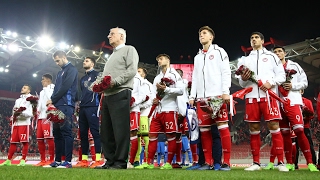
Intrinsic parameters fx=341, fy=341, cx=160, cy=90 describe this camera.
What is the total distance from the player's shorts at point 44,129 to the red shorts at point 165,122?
2400 mm

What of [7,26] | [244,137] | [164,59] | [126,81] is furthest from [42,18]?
[126,81]

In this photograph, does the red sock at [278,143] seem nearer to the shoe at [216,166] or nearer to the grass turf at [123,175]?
the shoe at [216,166]

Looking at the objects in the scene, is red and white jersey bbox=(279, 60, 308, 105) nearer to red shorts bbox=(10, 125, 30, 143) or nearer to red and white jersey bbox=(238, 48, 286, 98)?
red and white jersey bbox=(238, 48, 286, 98)

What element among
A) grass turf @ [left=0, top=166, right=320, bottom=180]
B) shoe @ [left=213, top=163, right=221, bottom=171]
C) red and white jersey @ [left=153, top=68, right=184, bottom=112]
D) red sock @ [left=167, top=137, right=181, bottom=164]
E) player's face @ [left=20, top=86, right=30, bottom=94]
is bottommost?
shoe @ [left=213, top=163, right=221, bottom=171]

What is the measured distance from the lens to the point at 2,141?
77.6 ft

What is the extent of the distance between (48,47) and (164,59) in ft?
50.4

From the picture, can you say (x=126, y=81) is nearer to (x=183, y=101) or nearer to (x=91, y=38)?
(x=183, y=101)

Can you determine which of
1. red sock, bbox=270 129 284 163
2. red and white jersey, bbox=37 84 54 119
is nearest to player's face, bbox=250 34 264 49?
red sock, bbox=270 129 284 163

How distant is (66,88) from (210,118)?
109 inches

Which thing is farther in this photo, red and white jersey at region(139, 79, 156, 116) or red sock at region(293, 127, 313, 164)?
red and white jersey at region(139, 79, 156, 116)

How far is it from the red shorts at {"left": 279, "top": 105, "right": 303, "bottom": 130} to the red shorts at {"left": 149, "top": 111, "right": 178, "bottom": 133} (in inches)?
75.1

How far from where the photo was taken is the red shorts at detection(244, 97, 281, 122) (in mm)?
5160

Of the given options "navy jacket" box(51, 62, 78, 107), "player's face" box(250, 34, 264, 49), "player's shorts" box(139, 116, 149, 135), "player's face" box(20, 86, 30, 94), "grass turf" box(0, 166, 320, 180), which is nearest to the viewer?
"grass turf" box(0, 166, 320, 180)

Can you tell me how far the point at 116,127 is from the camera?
472 cm
